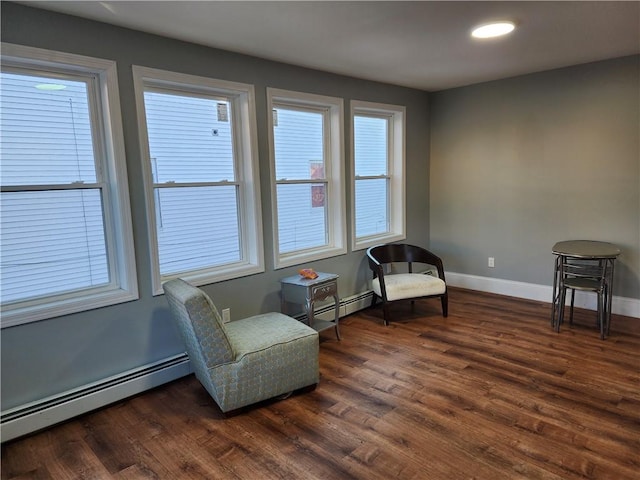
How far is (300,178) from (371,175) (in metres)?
1.05

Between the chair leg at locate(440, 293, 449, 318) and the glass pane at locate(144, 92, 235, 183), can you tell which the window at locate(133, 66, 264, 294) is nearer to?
the glass pane at locate(144, 92, 235, 183)

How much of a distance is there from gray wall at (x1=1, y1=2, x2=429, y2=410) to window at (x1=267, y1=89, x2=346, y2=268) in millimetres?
105

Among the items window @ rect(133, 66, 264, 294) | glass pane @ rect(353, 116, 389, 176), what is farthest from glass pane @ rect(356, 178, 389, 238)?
window @ rect(133, 66, 264, 294)

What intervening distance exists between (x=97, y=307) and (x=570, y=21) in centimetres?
348

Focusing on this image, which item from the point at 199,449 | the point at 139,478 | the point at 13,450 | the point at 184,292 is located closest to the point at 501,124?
the point at 184,292

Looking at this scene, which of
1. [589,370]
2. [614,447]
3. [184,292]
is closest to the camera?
[614,447]

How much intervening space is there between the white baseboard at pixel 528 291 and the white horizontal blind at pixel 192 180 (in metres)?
2.94

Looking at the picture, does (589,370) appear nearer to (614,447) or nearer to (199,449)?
(614,447)

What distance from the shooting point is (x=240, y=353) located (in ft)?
8.02

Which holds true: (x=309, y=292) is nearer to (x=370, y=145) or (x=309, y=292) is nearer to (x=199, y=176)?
(x=199, y=176)

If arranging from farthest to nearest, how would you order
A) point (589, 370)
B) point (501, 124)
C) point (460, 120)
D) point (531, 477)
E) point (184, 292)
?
point (460, 120) → point (501, 124) → point (589, 370) → point (184, 292) → point (531, 477)

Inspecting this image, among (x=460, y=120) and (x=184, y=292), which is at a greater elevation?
(x=460, y=120)

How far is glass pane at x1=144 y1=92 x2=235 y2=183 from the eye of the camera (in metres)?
2.92

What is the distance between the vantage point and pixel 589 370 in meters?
2.93
